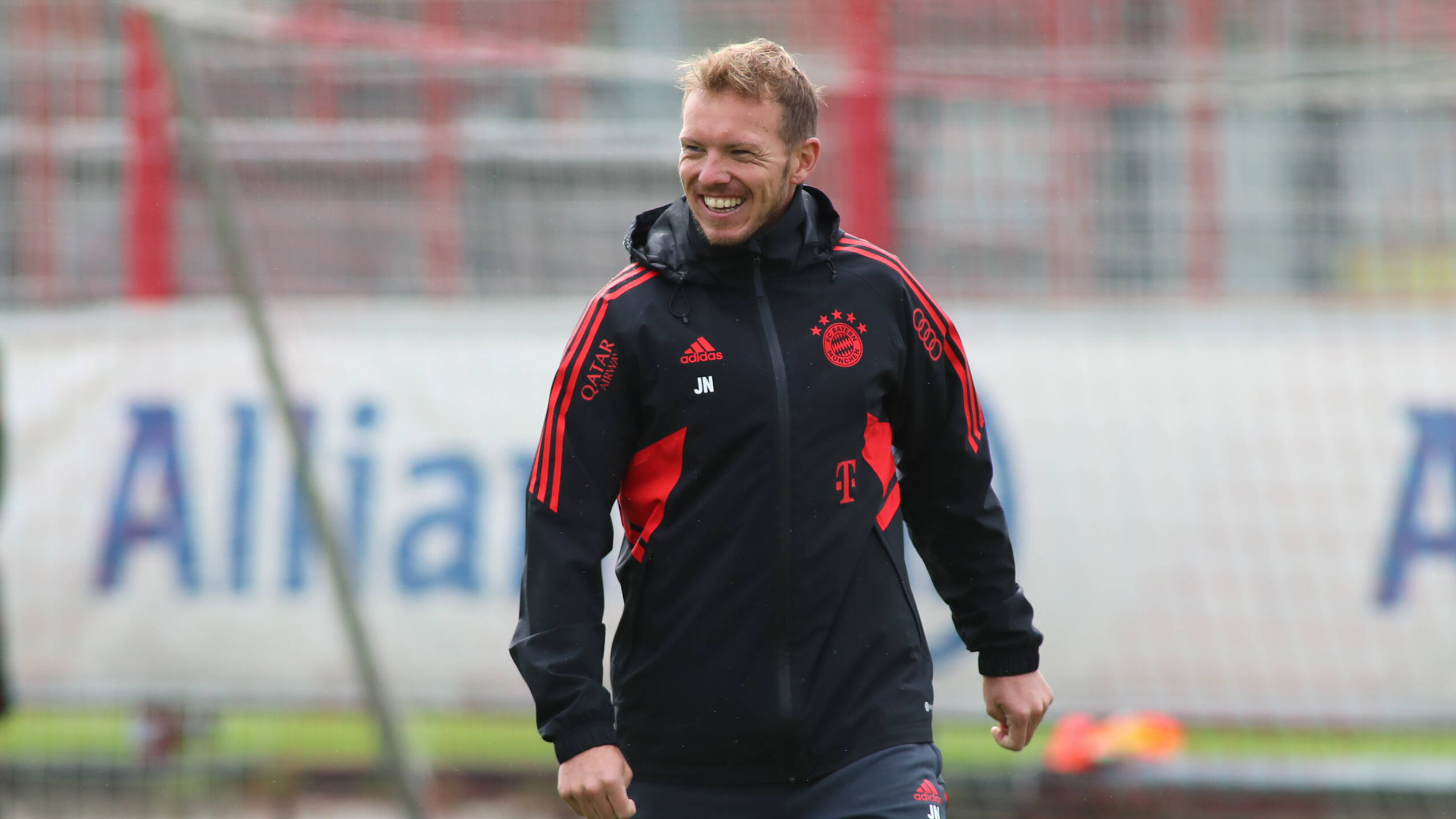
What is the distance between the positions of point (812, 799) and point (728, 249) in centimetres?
98

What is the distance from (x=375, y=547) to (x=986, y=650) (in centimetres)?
360

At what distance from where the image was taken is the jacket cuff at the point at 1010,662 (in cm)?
312

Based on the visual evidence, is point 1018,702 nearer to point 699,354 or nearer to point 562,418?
point 699,354

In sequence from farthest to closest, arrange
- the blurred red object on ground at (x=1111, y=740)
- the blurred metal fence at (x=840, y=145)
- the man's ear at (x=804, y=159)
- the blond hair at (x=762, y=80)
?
the blurred metal fence at (x=840, y=145)
the blurred red object on ground at (x=1111, y=740)
the man's ear at (x=804, y=159)
the blond hair at (x=762, y=80)

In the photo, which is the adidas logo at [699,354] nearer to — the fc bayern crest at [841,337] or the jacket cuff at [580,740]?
the fc bayern crest at [841,337]

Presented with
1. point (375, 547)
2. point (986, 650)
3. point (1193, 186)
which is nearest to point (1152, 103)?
point (1193, 186)

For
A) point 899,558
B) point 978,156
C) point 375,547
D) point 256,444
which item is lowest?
point 375,547

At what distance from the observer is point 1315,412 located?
20.3 ft

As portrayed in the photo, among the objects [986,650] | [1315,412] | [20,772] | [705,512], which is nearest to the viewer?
[705,512]

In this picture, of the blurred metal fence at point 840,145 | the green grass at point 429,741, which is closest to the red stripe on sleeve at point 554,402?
the green grass at point 429,741

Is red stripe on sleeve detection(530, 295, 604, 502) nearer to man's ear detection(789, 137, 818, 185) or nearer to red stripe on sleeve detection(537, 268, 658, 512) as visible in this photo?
red stripe on sleeve detection(537, 268, 658, 512)

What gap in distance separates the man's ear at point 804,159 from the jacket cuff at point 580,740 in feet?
3.39

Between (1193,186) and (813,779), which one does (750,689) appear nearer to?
(813,779)

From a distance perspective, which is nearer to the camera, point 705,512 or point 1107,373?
point 705,512
